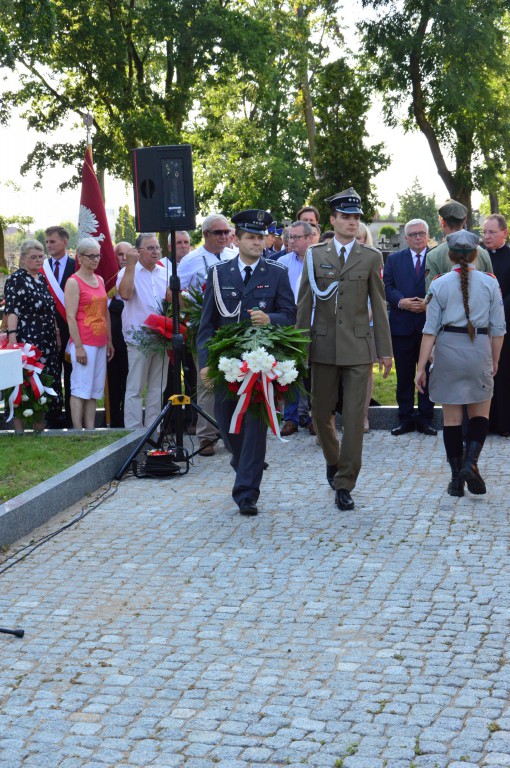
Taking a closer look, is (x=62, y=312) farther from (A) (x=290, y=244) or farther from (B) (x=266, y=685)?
(B) (x=266, y=685)

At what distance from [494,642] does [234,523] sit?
2839 millimetres

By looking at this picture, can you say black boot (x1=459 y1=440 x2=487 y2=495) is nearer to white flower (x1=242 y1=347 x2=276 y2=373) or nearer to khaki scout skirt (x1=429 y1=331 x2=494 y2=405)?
khaki scout skirt (x1=429 y1=331 x2=494 y2=405)

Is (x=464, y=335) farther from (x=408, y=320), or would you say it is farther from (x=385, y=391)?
(x=385, y=391)

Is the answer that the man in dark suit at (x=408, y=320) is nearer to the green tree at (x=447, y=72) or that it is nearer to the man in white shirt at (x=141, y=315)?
the man in white shirt at (x=141, y=315)

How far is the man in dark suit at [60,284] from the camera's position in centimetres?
1192

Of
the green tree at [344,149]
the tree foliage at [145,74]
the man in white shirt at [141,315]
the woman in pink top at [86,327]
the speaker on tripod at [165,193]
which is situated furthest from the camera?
the green tree at [344,149]

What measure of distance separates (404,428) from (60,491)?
426cm

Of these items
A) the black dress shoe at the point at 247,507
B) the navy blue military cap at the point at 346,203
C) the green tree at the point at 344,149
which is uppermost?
the green tree at the point at 344,149

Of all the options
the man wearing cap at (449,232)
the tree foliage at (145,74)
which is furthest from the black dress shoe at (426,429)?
the tree foliage at (145,74)

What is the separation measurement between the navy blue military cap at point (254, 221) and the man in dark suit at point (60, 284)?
4.12 m

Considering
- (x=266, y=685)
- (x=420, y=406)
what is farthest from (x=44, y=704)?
(x=420, y=406)

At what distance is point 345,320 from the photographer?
826 cm

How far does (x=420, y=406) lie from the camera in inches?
456

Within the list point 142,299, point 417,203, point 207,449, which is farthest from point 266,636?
point 417,203
